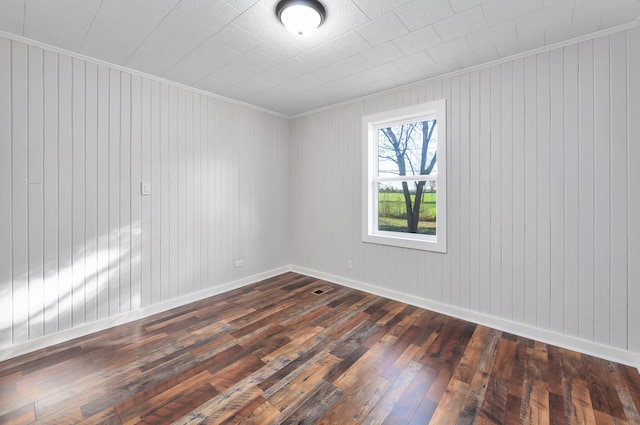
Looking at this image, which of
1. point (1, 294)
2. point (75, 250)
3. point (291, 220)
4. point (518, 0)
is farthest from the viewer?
point (291, 220)

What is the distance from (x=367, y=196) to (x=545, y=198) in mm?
1819

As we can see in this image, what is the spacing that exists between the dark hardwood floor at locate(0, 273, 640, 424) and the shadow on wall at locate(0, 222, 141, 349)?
0.68ft

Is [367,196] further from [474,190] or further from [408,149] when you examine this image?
[474,190]

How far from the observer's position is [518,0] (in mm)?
1853

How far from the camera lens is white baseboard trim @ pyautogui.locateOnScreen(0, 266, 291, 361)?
2.30 metres

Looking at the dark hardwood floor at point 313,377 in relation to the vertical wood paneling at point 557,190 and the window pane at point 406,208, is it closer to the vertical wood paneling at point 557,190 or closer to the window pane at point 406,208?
the vertical wood paneling at point 557,190

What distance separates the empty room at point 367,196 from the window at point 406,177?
0.08 feet

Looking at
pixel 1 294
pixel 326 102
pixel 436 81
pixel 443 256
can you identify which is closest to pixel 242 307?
pixel 1 294

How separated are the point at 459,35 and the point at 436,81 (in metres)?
0.82

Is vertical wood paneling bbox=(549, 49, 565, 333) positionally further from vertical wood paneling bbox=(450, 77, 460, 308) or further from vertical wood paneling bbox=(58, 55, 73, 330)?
vertical wood paneling bbox=(58, 55, 73, 330)

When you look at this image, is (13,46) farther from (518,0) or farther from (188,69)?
(518,0)

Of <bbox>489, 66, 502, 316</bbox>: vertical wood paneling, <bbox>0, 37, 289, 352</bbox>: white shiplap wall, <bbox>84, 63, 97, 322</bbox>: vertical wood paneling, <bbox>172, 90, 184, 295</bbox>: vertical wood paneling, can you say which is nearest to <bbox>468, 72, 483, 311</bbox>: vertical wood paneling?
<bbox>489, 66, 502, 316</bbox>: vertical wood paneling

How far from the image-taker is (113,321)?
9.16 feet

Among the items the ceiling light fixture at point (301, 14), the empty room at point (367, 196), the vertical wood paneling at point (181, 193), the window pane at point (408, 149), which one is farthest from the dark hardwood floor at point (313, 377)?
the ceiling light fixture at point (301, 14)
